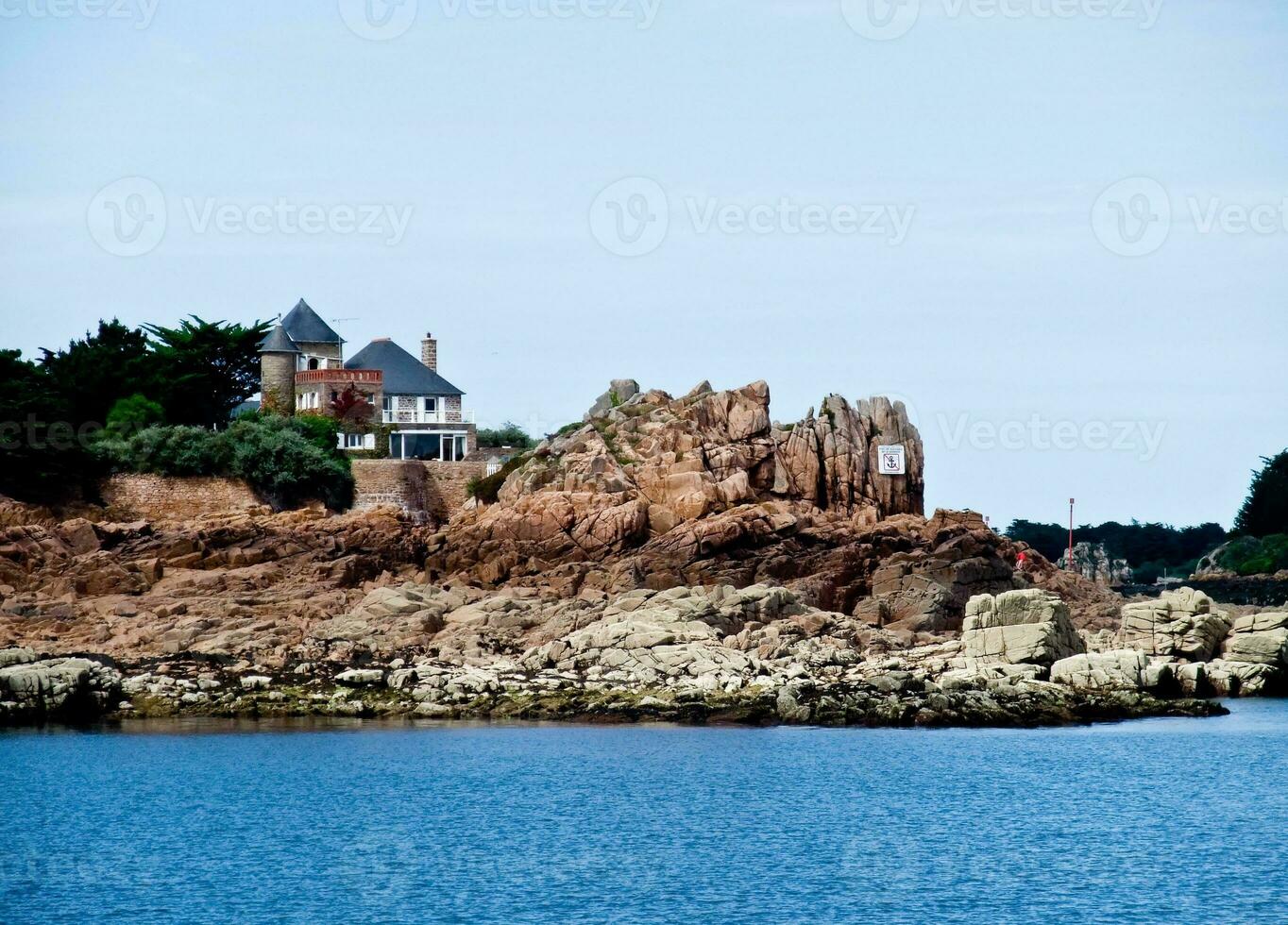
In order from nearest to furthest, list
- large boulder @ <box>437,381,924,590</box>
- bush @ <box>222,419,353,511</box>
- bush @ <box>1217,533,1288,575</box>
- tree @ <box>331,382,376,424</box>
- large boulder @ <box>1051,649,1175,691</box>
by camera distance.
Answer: large boulder @ <box>1051,649,1175,691</box> < large boulder @ <box>437,381,924,590</box> < bush @ <box>222,419,353,511</box> < tree @ <box>331,382,376,424</box> < bush @ <box>1217,533,1288,575</box>

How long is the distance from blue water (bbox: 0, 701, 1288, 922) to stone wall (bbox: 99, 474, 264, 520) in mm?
20693

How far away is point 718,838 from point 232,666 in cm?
2166

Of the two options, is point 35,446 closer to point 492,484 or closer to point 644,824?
point 492,484

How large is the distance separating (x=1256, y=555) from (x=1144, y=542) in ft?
121

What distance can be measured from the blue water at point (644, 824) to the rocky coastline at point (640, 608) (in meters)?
2.04

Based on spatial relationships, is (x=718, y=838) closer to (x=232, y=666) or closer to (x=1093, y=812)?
(x=1093, y=812)

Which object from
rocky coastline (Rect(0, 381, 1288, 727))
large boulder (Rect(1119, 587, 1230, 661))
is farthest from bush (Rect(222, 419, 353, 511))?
large boulder (Rect(1119, 587, 1230, 661))

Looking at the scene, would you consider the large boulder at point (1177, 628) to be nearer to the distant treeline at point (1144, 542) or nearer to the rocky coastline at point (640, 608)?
the rocky coastline at point (640, 608)

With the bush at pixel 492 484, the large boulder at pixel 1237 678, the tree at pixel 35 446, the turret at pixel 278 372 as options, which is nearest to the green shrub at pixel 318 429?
the turret at pixel 278 372

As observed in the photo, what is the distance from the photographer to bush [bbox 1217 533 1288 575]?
130625 millimetres

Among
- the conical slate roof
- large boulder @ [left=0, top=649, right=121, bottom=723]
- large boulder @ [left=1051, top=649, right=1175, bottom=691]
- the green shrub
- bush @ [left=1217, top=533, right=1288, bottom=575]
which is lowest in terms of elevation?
large boulder @ [left=0, top=649, right=121, bottom=723]

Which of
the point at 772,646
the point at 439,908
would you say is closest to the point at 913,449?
the point at 772,646

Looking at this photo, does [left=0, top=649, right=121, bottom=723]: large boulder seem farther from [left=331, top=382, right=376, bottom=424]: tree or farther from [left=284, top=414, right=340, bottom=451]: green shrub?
[left=331, top=382, right=376, bottom=424]: tree

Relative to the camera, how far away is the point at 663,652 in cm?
5369
